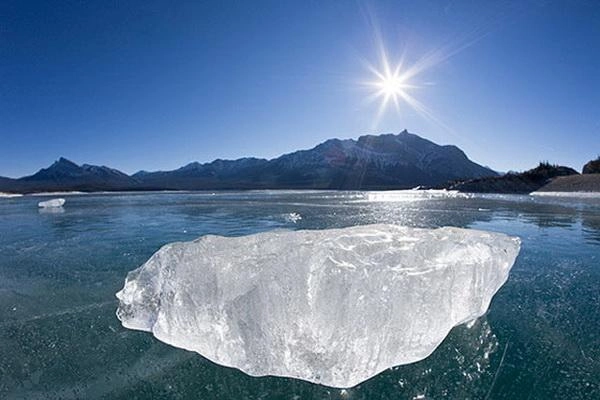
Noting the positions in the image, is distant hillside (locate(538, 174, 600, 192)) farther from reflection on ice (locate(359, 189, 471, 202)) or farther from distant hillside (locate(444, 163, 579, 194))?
reflection on ice (locate(359, 189, 471, 202))

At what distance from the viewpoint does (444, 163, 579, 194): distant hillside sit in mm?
44278

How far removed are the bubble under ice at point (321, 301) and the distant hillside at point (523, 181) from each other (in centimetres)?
4909

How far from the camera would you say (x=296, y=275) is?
322cm

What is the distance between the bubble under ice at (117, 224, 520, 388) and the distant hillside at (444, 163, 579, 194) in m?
49.1

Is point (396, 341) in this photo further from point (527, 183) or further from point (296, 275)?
point (527, 183)

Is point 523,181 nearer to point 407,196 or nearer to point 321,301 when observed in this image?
point 407,196

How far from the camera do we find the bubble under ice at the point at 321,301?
302cm

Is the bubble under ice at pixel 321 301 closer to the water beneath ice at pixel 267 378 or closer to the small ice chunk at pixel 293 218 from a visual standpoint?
the water beneath ice at pixel 267 378

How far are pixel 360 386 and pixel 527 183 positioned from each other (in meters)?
52.8

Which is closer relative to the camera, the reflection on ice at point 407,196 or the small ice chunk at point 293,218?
the small ice chunk at point 293,218

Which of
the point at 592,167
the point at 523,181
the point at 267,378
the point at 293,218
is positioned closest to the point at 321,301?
the point at 267,378

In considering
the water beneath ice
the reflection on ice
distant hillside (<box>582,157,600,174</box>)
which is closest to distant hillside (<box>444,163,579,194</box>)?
distant hillside (<box>582,157,600,174</box>)

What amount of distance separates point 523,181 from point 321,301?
175 ft

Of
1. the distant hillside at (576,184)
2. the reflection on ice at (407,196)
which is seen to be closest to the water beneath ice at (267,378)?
the reflection on ice at (407,196)
